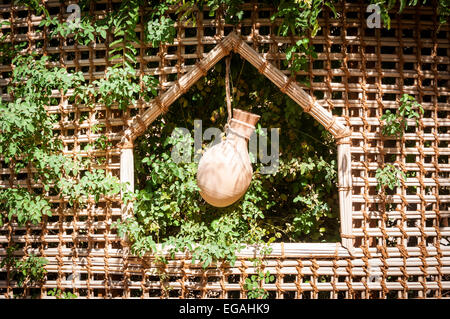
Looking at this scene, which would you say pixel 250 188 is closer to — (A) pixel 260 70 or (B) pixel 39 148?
(A) pixel 260 70

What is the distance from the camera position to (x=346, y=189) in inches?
87.4

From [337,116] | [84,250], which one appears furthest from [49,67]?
[337,116]

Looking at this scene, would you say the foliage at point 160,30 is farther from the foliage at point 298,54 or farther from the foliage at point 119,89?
the foliage at point 298,54

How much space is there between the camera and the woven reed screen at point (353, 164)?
2.25 m

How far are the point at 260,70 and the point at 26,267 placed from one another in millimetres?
2214

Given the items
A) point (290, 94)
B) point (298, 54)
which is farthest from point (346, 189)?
point (298, 54)

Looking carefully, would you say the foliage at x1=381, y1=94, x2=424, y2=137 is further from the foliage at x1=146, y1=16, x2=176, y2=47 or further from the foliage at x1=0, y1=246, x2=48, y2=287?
the foliage at x1=0, y1=246, x2=48, y2=287

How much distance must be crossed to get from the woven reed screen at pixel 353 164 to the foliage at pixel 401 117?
3.2 inches

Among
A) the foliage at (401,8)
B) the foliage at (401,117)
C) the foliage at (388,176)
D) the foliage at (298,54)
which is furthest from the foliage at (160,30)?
the foliage at (388,176)

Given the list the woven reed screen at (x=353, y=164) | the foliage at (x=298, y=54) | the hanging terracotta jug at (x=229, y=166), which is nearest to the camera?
the hanging terracotta jug at (x=229, y=166)

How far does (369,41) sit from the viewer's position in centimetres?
227

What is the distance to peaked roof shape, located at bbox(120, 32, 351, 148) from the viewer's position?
7.29 feet

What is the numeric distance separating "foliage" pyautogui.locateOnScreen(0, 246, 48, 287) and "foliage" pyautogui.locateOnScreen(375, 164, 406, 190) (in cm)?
247

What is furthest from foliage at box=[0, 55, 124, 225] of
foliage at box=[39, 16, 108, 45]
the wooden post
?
the wooden post
